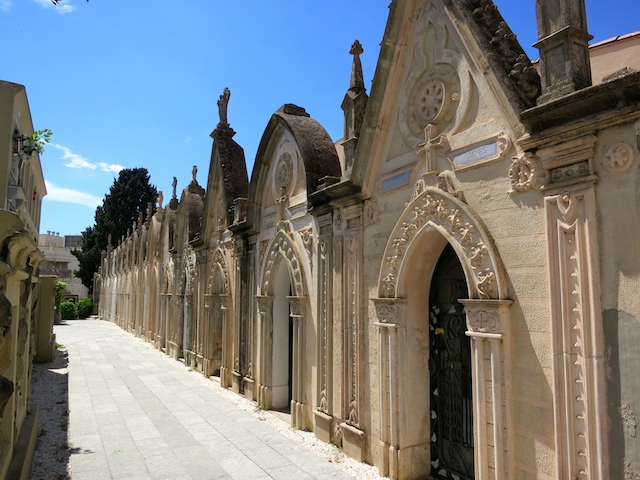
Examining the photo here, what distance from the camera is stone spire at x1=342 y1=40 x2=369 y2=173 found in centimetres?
730

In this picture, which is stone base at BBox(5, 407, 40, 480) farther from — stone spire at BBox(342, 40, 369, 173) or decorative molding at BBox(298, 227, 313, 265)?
stone spire at BBox(342, 40, 369, 173)

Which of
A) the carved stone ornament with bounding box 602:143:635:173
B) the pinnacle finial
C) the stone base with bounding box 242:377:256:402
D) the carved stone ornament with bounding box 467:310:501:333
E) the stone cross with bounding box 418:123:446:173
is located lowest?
the stone base with bounding box 242:377:256:402

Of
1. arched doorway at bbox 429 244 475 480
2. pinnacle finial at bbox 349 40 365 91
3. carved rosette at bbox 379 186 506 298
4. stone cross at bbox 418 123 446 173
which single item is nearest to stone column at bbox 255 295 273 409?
carved rosette at bbox 379 186 506 298

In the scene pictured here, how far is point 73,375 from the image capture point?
546 inches

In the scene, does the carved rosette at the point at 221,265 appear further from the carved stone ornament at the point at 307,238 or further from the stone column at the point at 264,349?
the carved stone ornament at the point at 307,238

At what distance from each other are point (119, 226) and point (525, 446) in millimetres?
51252

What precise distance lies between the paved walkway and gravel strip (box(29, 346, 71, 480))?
150 mm

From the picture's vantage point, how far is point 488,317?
476 cm

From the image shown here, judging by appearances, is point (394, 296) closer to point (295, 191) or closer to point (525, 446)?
point (525, 446)

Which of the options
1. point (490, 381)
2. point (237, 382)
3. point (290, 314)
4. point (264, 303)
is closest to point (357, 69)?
point (290, 314)

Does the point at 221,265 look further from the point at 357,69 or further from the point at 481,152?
the point at 481,152

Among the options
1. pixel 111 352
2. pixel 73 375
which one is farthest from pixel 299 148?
pixel 111 352

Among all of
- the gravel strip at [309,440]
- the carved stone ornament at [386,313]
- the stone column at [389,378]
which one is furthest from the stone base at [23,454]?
the carved stone ornament at [386,313]

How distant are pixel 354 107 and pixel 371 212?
5.85ft
